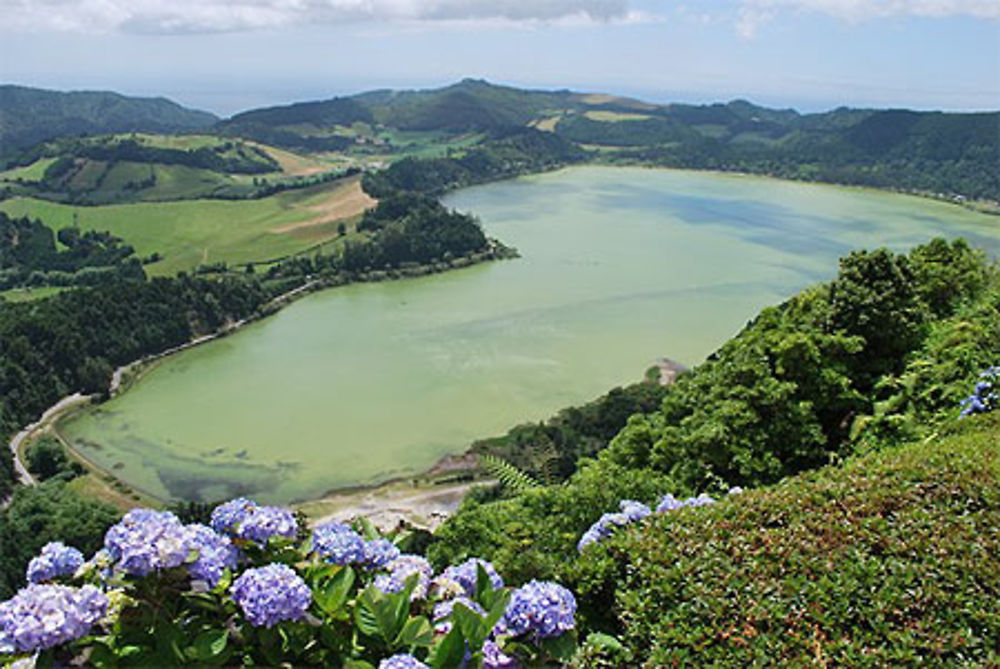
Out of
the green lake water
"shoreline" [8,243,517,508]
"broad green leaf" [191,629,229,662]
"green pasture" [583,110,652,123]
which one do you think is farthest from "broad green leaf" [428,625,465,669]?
"green pasture" [583,110,652,123]

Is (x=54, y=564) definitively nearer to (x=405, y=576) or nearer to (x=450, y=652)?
(x=405, y=576)

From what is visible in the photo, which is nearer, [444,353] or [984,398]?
[984,398]

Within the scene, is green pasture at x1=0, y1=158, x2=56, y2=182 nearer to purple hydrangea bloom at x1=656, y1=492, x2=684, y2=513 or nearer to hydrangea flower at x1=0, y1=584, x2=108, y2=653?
purple hydrangea bloom at x1=656, y1=492, x2=684, y2=513

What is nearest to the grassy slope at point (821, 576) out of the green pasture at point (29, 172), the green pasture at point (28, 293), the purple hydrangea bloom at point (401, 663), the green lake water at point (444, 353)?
the purple hydrangea bloom at point (401, 663)

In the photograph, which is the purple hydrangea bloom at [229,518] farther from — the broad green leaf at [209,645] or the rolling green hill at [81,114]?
the rolling green hill at [81,114]

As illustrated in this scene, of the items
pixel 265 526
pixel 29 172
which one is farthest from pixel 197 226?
pixel 265 526
